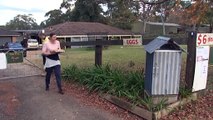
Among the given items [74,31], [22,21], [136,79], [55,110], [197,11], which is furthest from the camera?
[22,21]

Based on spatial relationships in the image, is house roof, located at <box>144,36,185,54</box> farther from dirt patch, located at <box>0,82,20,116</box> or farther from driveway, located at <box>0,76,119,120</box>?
dirt patch, located at <box>0,82,20,116</box>

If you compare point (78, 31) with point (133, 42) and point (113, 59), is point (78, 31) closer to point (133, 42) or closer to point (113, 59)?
point (113, 59)

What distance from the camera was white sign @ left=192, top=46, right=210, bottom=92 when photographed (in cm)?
639

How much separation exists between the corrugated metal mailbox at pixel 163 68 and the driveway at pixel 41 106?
Answer: 1009 millimetres

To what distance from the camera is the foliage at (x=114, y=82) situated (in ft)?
21.3

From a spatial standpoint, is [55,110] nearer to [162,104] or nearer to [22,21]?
[162,104]

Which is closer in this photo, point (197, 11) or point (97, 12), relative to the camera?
point (197, 11)

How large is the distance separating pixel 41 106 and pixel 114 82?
1746 millimetres

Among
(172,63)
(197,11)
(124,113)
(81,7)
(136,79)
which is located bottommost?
(124,113)

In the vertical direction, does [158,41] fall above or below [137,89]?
above

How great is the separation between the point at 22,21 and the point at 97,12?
7273 cm

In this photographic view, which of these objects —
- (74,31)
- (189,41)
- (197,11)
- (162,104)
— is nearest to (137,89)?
(162,104)

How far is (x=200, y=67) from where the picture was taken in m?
6.53

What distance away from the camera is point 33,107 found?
640 centimetres
